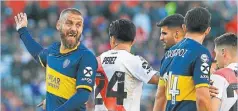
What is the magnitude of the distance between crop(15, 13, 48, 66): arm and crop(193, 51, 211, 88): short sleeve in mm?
1927

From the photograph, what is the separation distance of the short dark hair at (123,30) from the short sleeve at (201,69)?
149 cm

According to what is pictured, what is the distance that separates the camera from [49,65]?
8562mm

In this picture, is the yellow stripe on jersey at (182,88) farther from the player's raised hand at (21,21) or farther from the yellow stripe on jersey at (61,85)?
the player's raised hand at (21,21)

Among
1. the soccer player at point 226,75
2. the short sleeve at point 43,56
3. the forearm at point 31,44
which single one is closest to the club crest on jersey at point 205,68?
the soccer player at point 226,75

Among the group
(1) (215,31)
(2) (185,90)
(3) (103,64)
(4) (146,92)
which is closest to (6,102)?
(4) (146,92)

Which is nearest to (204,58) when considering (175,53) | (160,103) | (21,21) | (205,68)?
(205,68)

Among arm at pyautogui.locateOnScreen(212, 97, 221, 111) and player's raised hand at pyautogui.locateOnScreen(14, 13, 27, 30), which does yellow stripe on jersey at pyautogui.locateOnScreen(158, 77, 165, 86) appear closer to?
arm at pyautogui.locateOnScreen(212, 97, 221, 111)

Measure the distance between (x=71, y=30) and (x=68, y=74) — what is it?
0.47 m

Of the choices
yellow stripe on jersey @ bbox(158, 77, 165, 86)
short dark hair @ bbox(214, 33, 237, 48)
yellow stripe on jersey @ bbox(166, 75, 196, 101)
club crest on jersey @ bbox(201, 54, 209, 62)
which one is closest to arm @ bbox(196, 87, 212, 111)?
yellow stripe on jersey @ bbox(166, 75, 196, 101)

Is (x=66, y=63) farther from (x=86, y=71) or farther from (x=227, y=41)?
(x=227, y=41)

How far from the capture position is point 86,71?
8.14 m

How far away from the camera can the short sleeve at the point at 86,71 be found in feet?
26.7

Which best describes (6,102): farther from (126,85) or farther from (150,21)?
(126,85)

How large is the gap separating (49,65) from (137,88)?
109 cm
